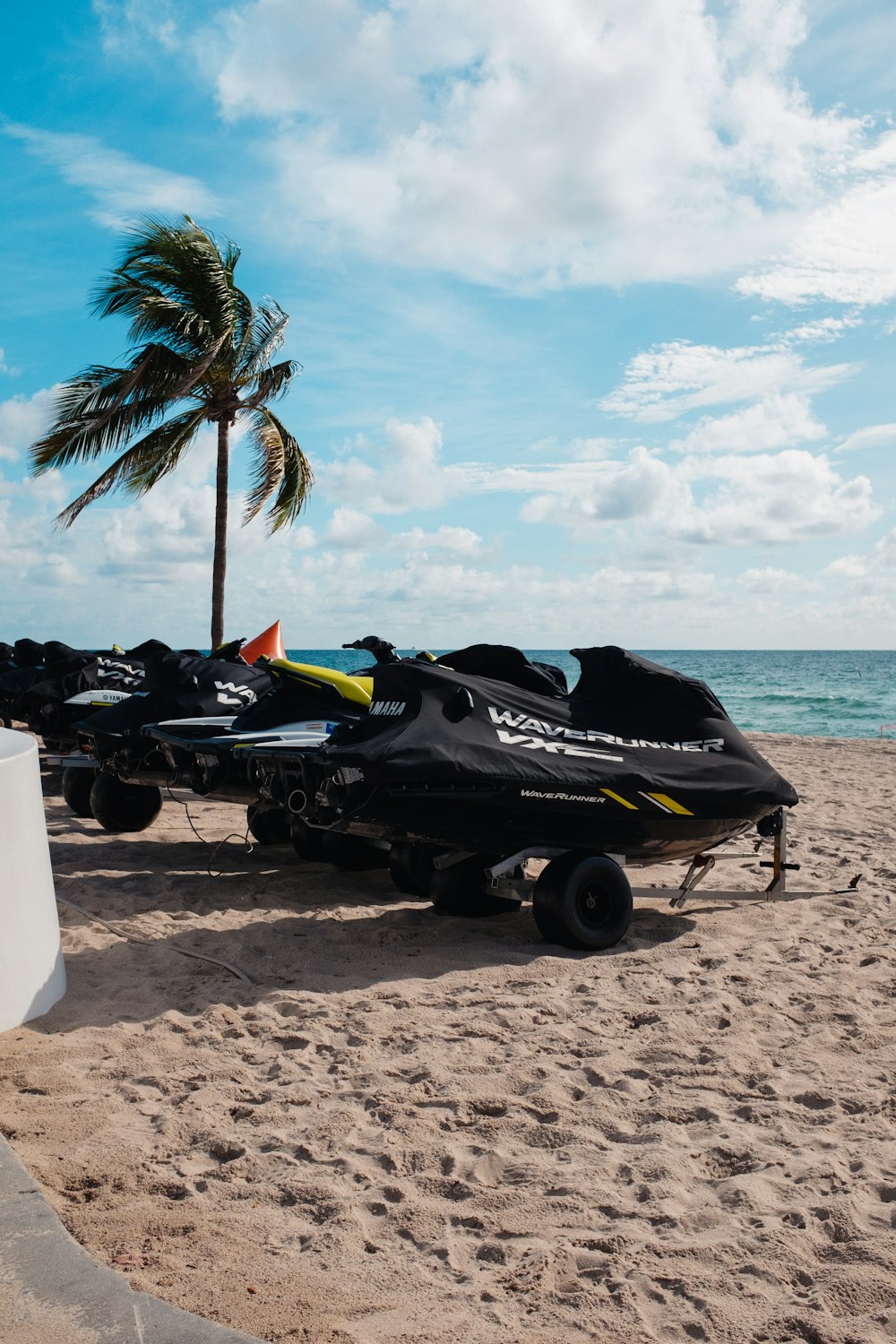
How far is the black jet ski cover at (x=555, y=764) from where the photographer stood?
5254mm

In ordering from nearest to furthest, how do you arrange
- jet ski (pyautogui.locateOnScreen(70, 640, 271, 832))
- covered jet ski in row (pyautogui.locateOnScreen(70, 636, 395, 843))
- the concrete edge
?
the concrete edge, covered jet ski in row (pyautogui.locateOnScreen(70, 636, 395, 843)), jet ski (pyautogui.locateOnScreen(70, 640, 271, 832))

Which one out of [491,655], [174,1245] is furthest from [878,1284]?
[491,655]

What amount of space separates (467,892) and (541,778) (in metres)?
1.21

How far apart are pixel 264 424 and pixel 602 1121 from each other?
16.0 m

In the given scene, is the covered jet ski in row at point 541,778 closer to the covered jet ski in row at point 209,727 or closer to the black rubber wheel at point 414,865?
the black rubber wheel at point 414,865

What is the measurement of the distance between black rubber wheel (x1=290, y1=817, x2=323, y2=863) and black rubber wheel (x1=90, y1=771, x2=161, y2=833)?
158 cm

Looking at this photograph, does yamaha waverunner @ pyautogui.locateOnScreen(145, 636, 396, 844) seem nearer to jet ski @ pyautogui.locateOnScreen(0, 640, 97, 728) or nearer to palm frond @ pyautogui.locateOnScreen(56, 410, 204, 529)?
jet ski @ pyautogui.locateOnScreen(0, 640, 97, 728)

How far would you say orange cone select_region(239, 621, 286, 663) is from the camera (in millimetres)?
14070

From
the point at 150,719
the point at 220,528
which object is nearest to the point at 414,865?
the point at 150,719

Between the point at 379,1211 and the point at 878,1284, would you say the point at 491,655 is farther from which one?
the point at 878,1284

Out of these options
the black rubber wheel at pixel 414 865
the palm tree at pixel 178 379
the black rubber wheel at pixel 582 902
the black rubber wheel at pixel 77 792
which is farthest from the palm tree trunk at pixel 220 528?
the black rubber wheel at pixel 582 902

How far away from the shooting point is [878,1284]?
2672 millimetres

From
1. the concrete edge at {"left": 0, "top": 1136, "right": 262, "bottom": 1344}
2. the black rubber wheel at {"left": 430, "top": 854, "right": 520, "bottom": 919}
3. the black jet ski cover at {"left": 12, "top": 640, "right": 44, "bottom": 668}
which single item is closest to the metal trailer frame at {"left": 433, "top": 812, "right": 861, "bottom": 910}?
the black rubber wheel at {"left": 430, "top": 854, "right": 520, "bottom": 919}

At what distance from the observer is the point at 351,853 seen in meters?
7.47
